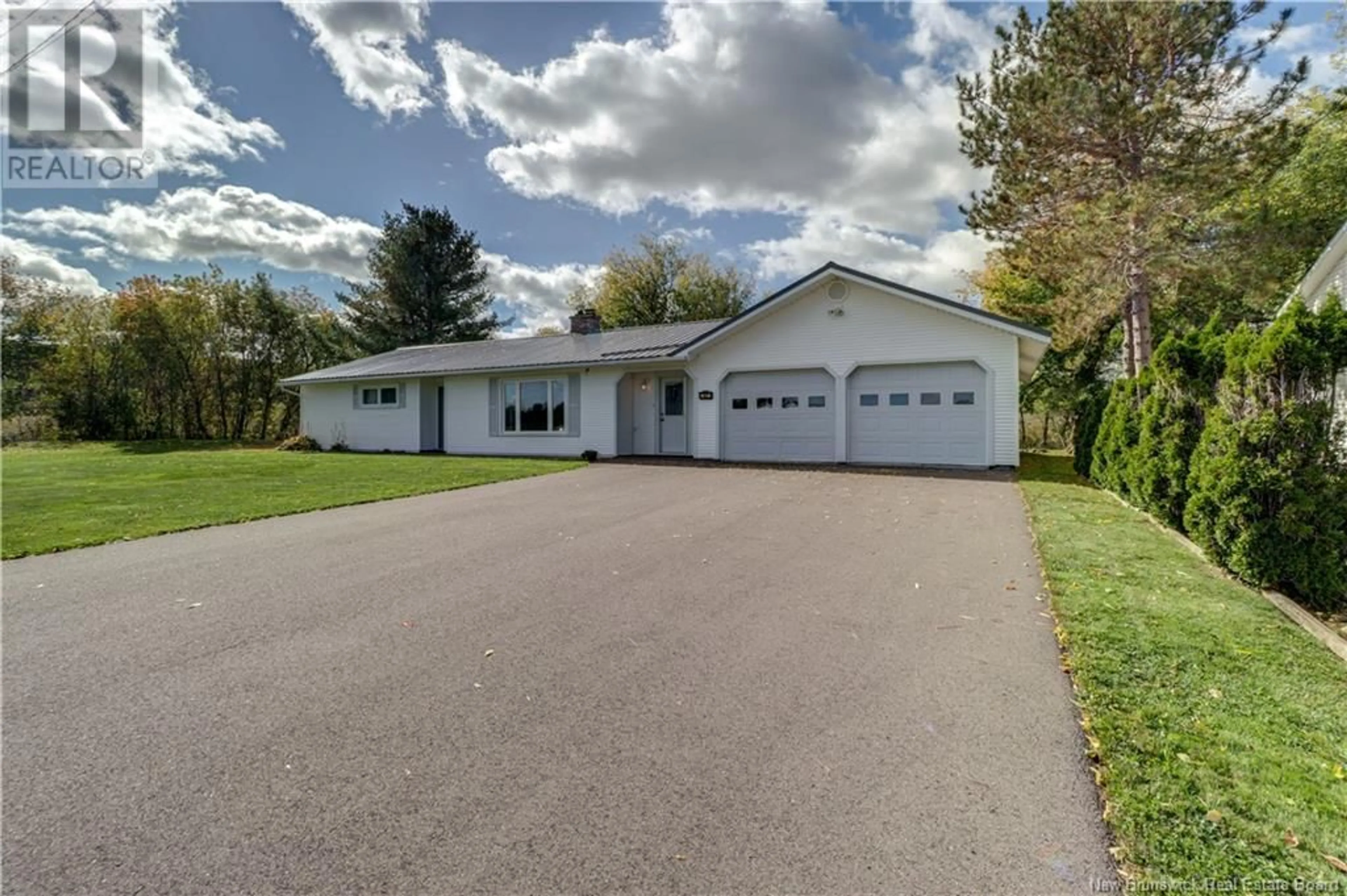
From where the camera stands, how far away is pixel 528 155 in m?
16.4

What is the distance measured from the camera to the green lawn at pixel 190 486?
7.06 meters

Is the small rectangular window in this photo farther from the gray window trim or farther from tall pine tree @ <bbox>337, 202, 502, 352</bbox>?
tall pine tree @ <bbox>337, 202, 502, 352</bbox>

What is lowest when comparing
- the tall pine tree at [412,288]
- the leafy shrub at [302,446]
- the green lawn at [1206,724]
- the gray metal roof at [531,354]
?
the green lawn at [1206,724]

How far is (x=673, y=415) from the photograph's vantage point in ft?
55.8

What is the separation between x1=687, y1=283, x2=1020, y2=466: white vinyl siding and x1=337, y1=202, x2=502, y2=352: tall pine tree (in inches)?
877

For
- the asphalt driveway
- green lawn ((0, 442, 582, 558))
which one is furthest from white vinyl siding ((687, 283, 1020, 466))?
the asphalt driveway

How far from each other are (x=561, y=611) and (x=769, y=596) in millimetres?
1536

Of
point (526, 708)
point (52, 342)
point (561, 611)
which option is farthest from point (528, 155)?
point (52, 342)

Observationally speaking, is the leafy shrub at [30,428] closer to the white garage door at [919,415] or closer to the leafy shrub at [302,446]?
the leafy shrub at [302,446]

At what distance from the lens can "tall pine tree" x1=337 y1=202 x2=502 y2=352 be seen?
32.5 metres

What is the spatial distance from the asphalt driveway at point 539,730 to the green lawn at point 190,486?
5.96 feet

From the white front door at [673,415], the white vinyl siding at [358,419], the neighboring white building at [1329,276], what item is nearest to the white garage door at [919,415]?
the white front door at [673,415]

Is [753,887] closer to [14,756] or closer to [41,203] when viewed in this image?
[14,756]

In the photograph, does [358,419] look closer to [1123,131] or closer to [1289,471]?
[1289,471]
